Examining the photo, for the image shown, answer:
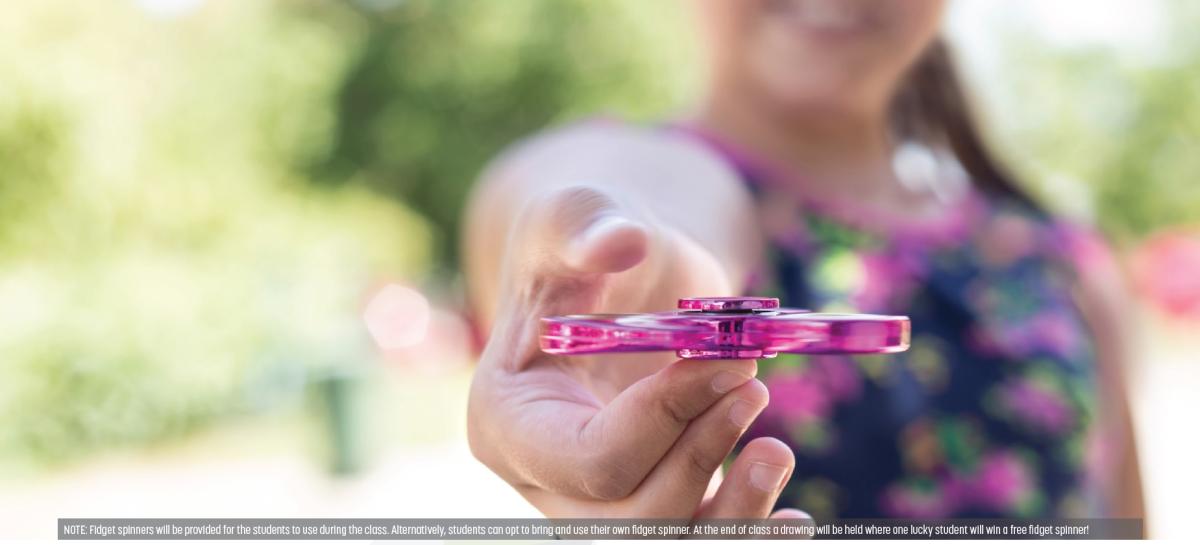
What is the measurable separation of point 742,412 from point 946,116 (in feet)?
5.03

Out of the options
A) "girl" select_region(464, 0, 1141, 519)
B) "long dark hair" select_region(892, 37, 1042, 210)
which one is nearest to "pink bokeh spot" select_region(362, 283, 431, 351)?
"long dark hair" select_region(892, 37, 1042, 210)

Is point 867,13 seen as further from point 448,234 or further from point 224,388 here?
point 448,234

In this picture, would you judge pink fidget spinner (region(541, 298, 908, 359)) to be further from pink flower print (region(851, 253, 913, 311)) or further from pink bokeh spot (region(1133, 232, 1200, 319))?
pink bokeh spot (region(1133, 232, 1200, 319))

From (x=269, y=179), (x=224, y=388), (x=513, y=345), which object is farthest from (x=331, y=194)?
(x=513, y=345)

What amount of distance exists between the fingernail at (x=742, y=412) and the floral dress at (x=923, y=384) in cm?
75

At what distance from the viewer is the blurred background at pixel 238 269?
5438 mm

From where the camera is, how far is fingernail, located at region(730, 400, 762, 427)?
26.2 inches

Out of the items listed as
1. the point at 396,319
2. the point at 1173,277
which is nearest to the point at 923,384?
the point at 396,319

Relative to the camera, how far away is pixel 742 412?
2.20 feet

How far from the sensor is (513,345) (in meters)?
0.78

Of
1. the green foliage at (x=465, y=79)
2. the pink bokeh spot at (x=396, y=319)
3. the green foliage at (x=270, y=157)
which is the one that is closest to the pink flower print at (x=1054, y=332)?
the green foliage at (x=270, y=157)

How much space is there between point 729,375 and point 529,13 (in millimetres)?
10520

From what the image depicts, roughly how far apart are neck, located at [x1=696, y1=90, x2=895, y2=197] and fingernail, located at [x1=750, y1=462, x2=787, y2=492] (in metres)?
0.97

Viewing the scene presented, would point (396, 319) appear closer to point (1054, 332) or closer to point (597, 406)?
point (1054, 332)
